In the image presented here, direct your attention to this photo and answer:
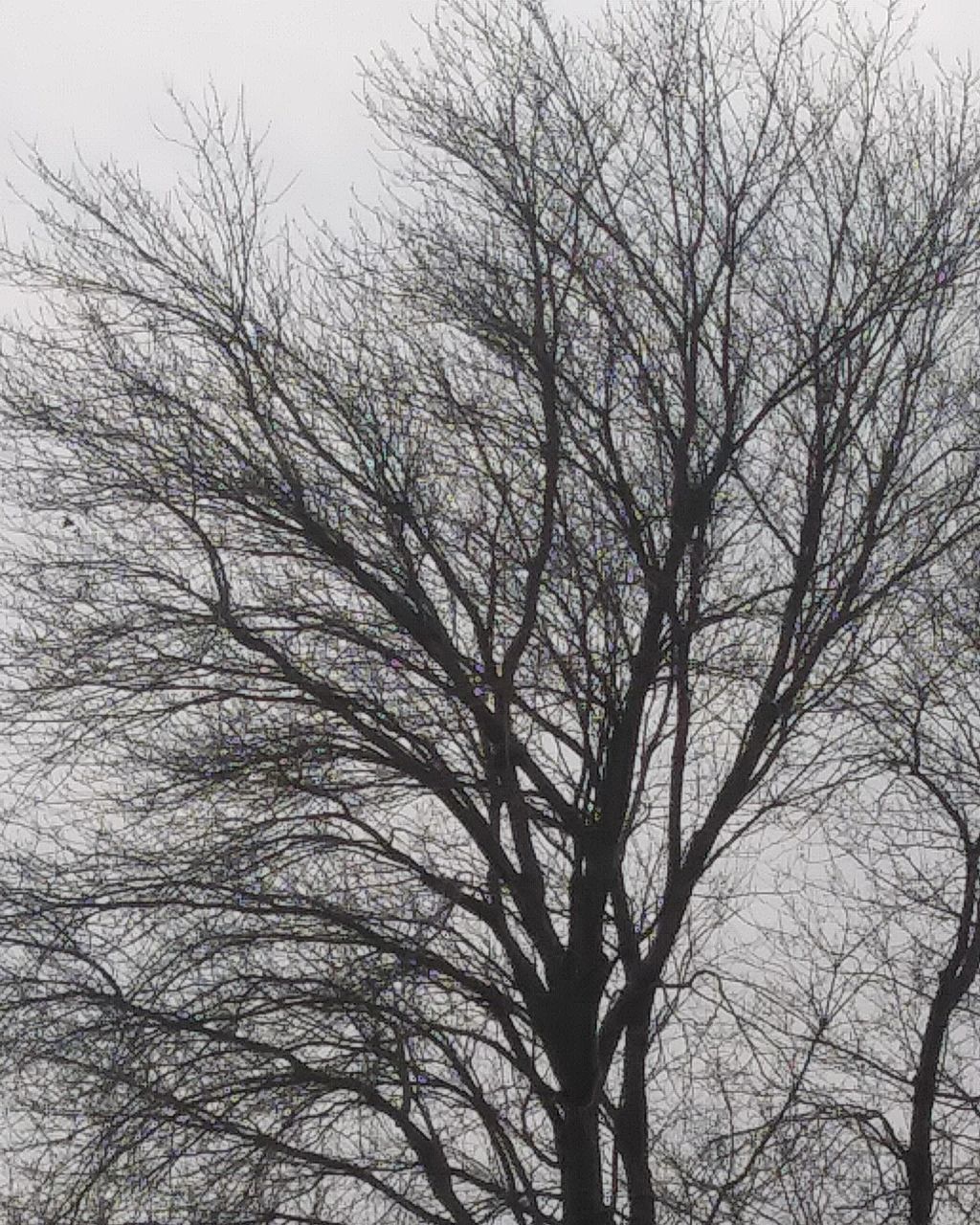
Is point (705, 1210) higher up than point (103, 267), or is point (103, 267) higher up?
point (103, 267)

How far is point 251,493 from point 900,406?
386 centimetres

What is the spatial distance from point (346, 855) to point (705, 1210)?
3007 millimetres

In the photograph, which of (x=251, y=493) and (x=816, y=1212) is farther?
(x=816, y=1212)

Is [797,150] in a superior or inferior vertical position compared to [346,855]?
superior

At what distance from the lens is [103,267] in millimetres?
10789

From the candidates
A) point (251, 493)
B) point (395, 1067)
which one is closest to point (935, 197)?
point (251, 493)

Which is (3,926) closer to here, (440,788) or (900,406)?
(440,788)

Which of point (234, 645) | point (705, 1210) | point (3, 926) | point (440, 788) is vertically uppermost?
point (234, 645)

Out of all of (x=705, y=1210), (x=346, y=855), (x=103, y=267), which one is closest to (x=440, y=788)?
(x=346, y=855)

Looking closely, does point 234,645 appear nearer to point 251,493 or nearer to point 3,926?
point 251,493

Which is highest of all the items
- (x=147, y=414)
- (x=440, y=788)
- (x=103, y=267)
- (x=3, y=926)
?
(x=103, y=267)

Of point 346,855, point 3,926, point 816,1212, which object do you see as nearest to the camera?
point 3,926

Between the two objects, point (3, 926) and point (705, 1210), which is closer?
point (3, 926)

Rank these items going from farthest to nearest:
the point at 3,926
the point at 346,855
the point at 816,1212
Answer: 1. the point at 816,1212
2. the point at 346,855
3. the point at 3,926
